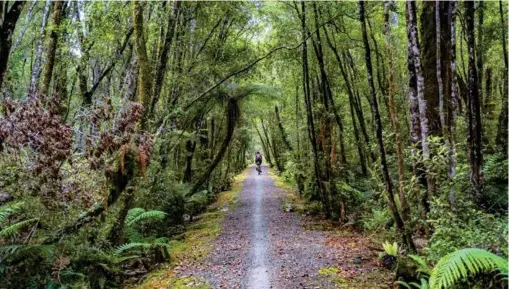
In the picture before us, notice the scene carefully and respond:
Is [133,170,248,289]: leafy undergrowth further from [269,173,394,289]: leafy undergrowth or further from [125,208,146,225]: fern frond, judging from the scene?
[269,173,394,289]: leafy undergrowth

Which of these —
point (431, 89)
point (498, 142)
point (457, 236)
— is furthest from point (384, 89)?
point (457, 236)

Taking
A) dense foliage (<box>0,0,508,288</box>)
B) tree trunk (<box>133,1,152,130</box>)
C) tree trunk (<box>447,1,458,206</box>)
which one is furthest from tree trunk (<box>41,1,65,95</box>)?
tree trunk (<box>447,1,458,206</box>)

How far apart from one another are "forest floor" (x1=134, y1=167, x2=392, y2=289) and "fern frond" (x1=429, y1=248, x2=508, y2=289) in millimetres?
2064

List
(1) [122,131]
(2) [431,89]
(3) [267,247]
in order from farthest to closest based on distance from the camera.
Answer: (3) [267,247], (2) [431,89], (1) [122,131]

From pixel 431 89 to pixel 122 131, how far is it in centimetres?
642

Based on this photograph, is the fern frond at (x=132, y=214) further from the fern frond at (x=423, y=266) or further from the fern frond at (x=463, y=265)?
the fern frond at (x=463, y=265)

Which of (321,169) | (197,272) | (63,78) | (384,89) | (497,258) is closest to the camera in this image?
(497,258)

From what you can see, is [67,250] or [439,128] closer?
[67,250]

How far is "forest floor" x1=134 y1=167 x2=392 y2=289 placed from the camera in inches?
272

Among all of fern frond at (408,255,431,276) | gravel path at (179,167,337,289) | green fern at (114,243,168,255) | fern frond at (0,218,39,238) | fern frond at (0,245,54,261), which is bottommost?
gravel path at (179,167,337,289)

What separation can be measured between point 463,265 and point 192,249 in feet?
22.3

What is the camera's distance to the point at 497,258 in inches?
167

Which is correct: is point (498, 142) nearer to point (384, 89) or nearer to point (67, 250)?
point (384, 89)

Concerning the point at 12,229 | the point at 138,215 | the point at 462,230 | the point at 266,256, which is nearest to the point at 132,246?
the point at 138,215
